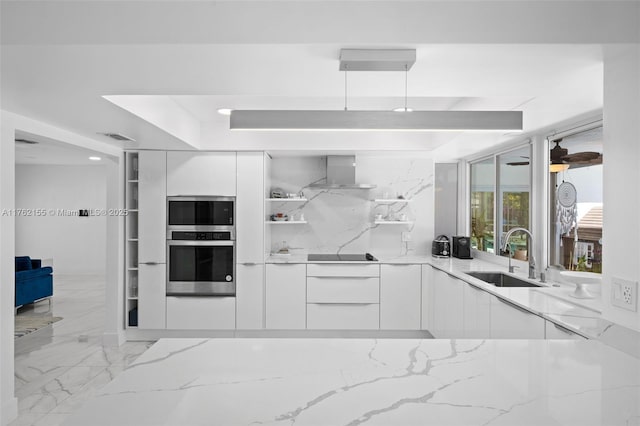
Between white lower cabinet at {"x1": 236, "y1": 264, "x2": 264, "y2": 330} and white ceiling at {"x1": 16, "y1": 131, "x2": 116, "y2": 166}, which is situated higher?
white ceiling at {"x1": 16, "y1": 131, "x2": 116, "y2": 166}

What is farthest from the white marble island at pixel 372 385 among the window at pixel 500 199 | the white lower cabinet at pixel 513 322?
the window at pixel 500 199

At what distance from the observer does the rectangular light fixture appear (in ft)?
6.06

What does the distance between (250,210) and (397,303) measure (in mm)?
1862

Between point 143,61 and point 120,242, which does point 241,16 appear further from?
point 120,242

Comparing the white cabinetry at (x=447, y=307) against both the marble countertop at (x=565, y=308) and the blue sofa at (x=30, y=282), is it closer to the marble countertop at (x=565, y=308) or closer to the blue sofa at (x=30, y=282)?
the marble countertop at (x=565, y=308)

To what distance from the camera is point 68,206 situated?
8.11 m

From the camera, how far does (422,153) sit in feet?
15.0

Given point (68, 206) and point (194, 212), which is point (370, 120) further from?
point (68, 206)

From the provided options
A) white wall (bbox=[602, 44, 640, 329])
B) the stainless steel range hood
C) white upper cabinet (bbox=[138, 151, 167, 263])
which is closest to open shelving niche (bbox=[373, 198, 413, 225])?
the stainless steel range hood

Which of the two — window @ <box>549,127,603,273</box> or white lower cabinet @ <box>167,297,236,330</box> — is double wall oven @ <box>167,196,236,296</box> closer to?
white lower cabinet @ <box>167,297,236,330</box>

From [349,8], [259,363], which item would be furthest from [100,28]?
[259,363]

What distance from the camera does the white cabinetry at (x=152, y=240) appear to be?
4.18 metres

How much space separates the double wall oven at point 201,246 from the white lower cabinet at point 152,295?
→ 0.08m

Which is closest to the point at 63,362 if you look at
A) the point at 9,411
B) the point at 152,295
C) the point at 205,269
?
the point at 152,295
